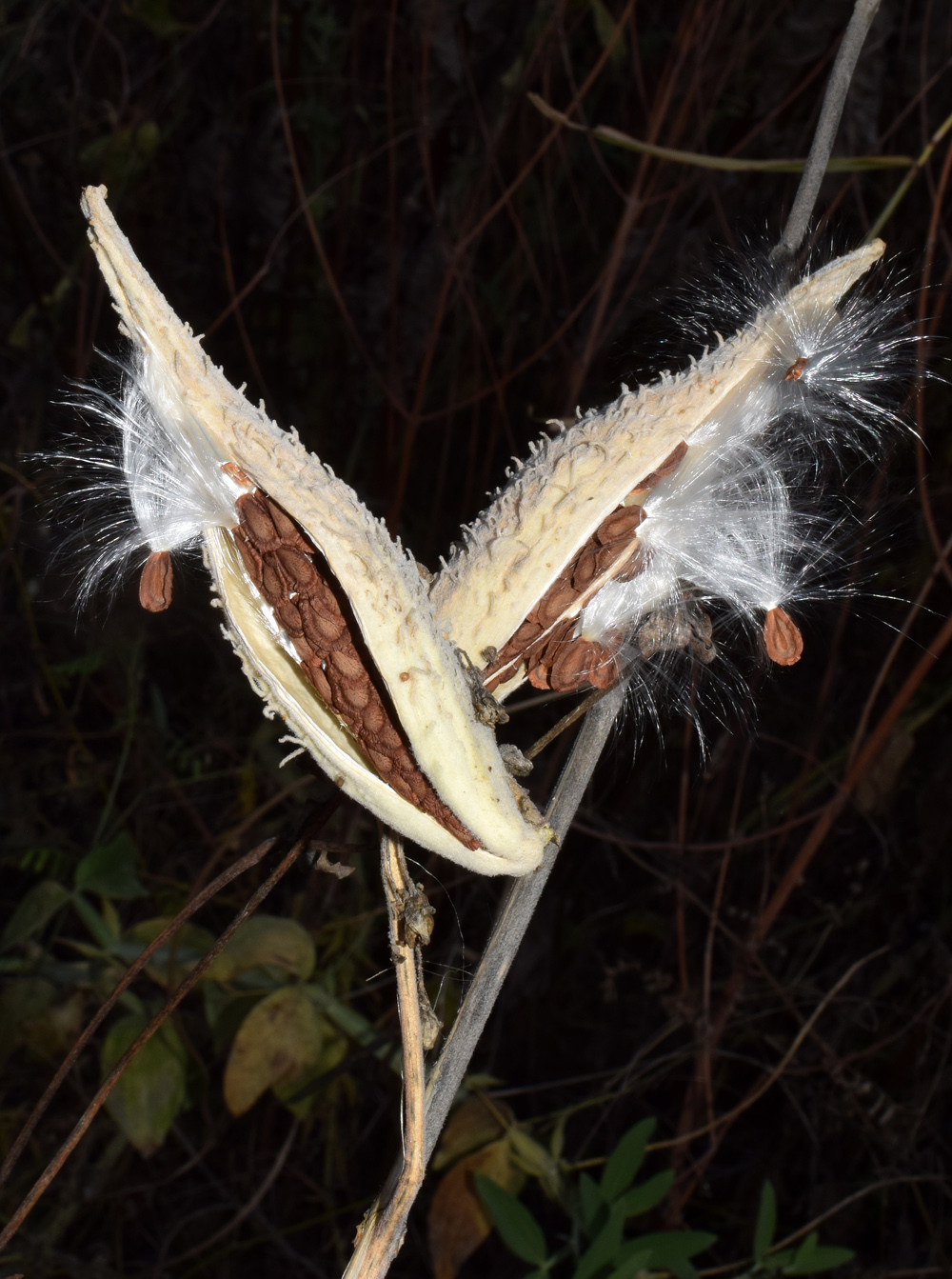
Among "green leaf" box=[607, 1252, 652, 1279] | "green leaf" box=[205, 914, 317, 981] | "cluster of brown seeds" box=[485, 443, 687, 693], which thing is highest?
"cluster of brown seeds" box=[485, 443, 687, 693]

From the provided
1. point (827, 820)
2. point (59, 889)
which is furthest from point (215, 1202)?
point (827, 820)

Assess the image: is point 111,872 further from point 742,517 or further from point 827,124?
point 827,124

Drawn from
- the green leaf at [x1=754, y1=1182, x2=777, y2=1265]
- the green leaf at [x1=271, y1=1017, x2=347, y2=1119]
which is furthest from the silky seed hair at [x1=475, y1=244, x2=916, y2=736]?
the green leaf at [x1=271, y1=1017, x2=347, y2=1119]

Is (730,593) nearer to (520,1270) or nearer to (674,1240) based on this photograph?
(674,1240)

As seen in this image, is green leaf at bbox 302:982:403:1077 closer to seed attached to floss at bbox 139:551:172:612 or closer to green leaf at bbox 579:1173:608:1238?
green leaf at bbox 579:1173:608:1238

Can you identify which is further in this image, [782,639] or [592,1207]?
[592,1207]

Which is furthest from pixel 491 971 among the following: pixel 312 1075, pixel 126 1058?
pixel 312 1075

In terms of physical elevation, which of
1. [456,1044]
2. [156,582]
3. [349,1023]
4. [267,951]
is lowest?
[349,1023]
